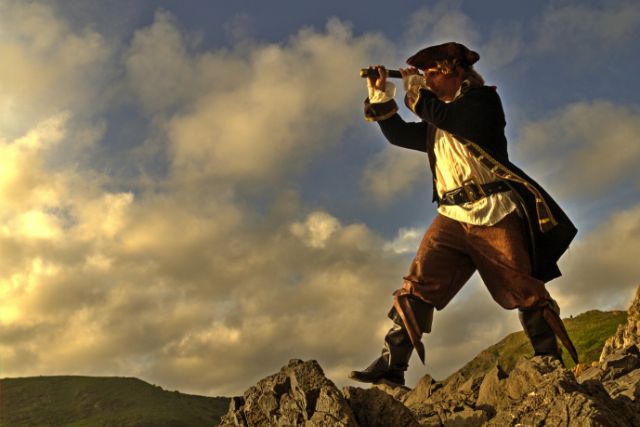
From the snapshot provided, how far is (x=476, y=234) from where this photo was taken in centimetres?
1003

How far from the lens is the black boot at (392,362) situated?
396 inches

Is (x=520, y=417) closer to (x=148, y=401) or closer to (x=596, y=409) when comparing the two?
(x=596, y=409)

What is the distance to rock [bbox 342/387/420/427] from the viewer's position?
303 inches

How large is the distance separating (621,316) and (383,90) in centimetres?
2556

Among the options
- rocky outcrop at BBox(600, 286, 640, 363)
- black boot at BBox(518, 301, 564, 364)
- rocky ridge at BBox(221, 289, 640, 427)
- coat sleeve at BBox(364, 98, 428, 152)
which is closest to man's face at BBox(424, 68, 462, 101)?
coat sleeve at BBox(364, 98, 428, 152)

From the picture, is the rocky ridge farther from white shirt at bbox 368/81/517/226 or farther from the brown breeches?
white shirt at bbox 368/81/517/226

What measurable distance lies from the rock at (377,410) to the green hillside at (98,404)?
245 feet

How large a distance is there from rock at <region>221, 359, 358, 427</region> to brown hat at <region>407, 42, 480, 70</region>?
4.88 metres

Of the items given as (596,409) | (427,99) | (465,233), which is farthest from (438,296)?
(596,409)

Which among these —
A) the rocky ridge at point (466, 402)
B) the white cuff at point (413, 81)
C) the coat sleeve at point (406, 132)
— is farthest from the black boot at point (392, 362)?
the white cuff at point (413, 81)

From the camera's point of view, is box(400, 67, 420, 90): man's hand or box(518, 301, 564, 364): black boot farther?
box(400, 67, 420, 90): man's hand

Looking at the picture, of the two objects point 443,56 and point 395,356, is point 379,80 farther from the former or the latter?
point 395,356

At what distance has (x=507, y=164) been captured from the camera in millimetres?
10016

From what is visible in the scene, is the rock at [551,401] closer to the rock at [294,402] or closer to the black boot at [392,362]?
the rock at [294,402]
